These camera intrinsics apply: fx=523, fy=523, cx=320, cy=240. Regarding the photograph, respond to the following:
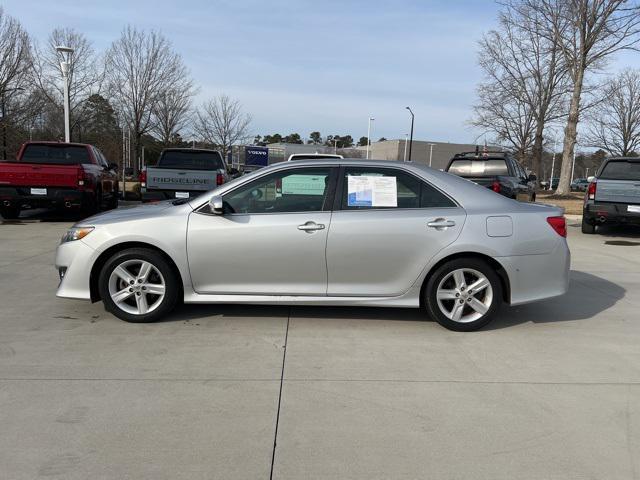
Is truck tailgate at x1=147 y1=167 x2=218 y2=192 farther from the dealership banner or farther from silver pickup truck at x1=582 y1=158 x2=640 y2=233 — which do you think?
the dealership banner

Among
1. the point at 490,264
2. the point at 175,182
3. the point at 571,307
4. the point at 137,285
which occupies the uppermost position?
the point at 175,182

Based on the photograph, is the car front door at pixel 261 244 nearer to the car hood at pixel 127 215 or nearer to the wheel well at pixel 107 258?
the wheel well at pixel 107 258

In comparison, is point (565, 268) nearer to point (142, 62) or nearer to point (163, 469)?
point (163, 469)

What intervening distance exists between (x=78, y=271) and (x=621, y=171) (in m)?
11.6

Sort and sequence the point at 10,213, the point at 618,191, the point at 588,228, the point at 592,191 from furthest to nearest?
the point at 10,213 → the point at 588,228 → the point at 592,191 → the point at 618,191

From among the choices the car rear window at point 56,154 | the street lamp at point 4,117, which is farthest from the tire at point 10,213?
the street lamp at point 4,117

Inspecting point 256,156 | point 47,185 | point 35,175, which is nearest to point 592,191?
point 47,185

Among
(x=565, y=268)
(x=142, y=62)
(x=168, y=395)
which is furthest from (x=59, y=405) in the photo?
(x=142, y=62)

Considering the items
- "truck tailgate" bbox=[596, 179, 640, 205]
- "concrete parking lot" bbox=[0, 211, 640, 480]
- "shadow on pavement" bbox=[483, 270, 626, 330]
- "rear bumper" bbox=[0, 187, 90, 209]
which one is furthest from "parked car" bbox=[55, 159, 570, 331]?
"truck tailgate" bbox=[596, 179, 640, 205]

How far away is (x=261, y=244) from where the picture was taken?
4.82 meters

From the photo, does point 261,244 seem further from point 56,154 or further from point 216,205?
point 56,154

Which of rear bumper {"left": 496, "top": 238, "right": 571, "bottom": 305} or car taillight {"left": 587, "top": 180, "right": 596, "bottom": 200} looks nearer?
rear bumper {"left": 496, "top": 238, "right": 571, "bottom": 305}

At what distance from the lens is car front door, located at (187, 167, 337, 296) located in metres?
4.83

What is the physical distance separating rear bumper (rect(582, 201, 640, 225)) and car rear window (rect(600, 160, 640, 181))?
64 centimetres
